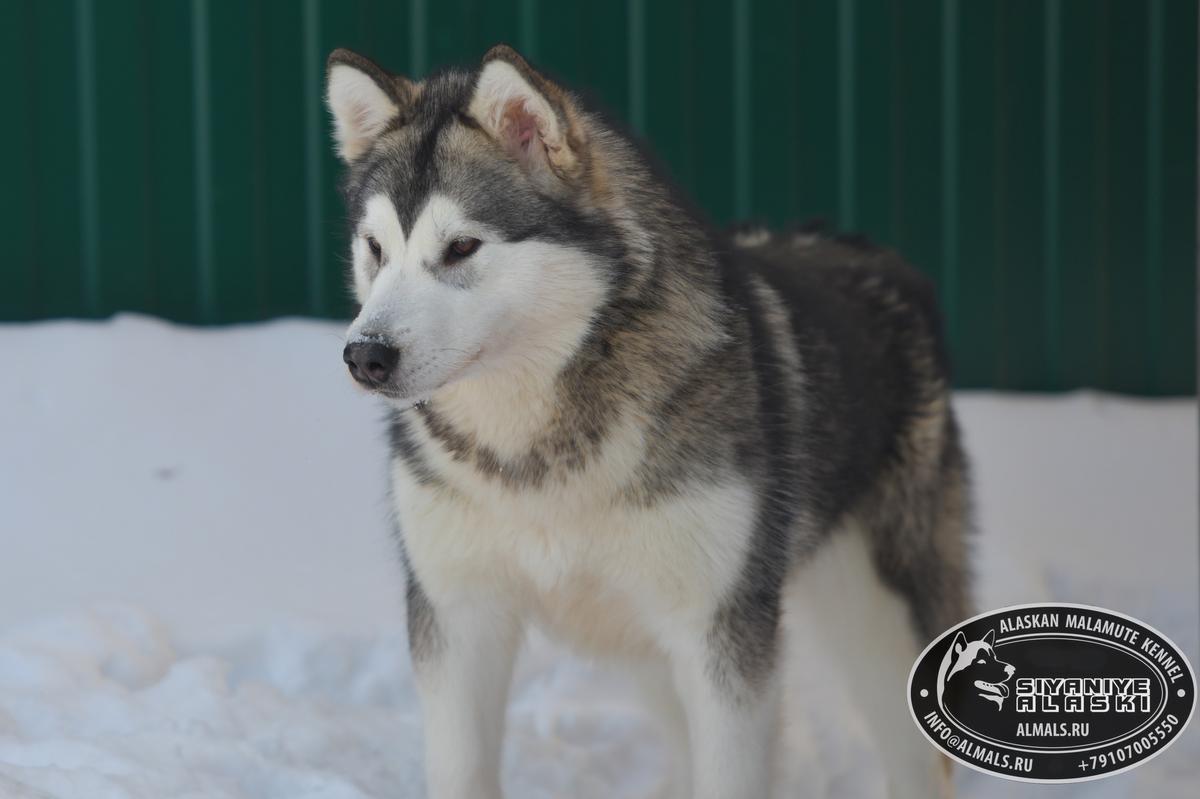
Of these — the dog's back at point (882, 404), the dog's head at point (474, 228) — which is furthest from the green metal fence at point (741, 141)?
the dog's head at point (474, 228)

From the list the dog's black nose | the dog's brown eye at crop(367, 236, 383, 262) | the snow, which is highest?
the dog's brown eye at crop(367, 236, 383, 262)

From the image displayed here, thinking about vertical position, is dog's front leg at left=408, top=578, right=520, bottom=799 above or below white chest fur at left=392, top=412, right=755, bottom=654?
below

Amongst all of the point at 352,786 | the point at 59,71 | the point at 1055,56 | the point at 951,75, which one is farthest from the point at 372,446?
the point at 1055,56

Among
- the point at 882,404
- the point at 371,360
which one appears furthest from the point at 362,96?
the point at 882,404

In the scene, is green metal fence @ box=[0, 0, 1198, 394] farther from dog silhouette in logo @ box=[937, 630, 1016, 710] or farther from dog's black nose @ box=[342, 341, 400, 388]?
dog silhouette in logo @ box=[937, 630, 1016, 710]

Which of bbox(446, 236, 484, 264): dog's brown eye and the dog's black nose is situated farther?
bbox(446, 236, 484, 264): dog's brown eye

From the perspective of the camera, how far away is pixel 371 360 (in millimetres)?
2809

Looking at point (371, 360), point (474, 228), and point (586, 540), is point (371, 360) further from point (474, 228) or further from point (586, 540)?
point (586, 540)

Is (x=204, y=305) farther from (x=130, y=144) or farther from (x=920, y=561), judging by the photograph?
(x=920, y=561)

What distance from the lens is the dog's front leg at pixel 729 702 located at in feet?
10.6

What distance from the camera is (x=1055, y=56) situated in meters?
6.53

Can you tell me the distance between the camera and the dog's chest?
319 centimetres

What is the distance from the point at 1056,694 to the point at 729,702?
25.9 inches

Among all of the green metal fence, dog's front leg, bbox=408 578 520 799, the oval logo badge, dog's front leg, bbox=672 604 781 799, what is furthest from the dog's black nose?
the green metal fence
